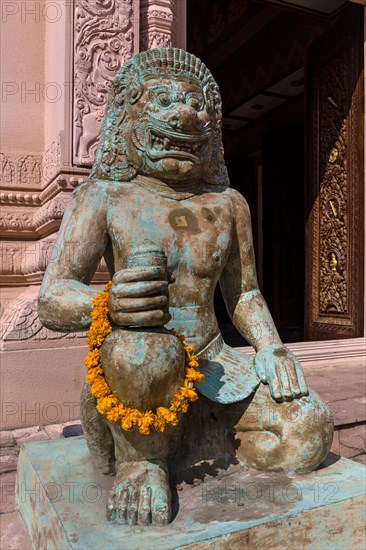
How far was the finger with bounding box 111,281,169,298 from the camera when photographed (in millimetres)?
1504

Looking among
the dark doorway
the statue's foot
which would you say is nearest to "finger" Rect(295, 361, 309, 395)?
the statue's foot

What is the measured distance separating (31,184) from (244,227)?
2.50m

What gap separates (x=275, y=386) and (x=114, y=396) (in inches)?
24.4

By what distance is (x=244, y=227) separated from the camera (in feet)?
6.98

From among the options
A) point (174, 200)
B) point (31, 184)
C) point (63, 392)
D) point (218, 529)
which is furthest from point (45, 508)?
point (31, 184)

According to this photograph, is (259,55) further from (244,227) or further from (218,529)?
(218,529)

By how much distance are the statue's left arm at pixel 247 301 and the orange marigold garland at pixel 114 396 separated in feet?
1.42

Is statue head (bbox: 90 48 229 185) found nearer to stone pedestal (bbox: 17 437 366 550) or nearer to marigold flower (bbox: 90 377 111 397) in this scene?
marigold flower (bbox: 90 377 111 397)

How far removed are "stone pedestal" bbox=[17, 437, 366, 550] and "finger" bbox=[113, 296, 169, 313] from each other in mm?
667

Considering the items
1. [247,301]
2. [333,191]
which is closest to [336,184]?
[333,191]

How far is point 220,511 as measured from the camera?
1.66 meters

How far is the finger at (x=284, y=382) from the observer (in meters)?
1.86

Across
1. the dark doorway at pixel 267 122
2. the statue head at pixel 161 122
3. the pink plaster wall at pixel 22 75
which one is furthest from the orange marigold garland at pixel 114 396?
the dark doorway at pixel 267 122

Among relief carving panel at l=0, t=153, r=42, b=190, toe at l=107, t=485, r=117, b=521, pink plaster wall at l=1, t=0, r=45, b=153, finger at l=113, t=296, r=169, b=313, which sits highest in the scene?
pink plaster wall at l=1, t=0, r=45, b=153
